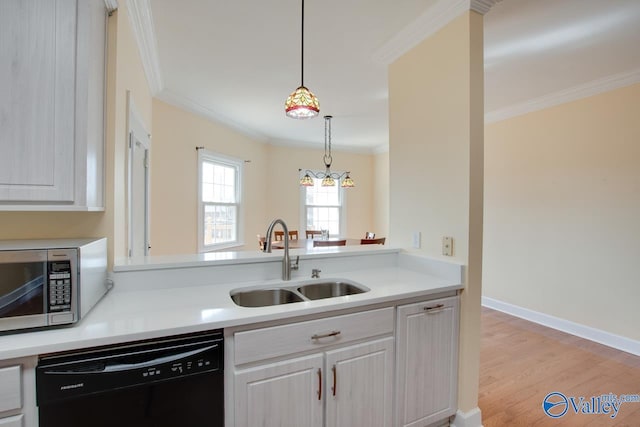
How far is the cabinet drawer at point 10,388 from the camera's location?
36.4 inches

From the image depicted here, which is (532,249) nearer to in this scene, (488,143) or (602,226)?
(602,226)

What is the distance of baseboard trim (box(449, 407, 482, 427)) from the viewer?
1.77m

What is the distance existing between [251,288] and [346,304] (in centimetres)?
62

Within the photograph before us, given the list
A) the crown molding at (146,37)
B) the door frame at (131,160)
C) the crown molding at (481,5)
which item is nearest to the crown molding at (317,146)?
the crown molding at (146,37)

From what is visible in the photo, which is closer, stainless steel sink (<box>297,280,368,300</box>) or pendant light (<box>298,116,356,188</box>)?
stainless steel sink (<box>297,280,368,300</box>)

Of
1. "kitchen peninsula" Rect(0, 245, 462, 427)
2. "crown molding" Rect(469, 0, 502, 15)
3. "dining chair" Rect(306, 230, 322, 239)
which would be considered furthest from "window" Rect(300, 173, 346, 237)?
"crown molding" Rect(469, 0, 502, 15)

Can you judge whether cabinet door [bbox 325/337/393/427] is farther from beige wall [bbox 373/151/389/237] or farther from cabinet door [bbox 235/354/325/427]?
beige wall [bbox 373/151/389/237]

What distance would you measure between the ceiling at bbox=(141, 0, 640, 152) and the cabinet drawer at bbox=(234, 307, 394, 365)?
1.94m

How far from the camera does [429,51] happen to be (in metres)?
2.08

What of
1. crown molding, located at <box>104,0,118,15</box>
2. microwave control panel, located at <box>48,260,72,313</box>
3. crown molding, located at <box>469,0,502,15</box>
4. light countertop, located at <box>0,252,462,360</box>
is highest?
crown molding, located at <box>469,0,502,15</box>

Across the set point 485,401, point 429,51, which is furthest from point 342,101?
point 485,401

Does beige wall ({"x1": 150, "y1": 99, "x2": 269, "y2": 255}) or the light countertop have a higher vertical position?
beige wall ({"x1": 150, "y1": 99, "x2": 269, "y2": 255})

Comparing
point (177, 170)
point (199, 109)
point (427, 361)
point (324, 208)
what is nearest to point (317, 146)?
point (324, 208)

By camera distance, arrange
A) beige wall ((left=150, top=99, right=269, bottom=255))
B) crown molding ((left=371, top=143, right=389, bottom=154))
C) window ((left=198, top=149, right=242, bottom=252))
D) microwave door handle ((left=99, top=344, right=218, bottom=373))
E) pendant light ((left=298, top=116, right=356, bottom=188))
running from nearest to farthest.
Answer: microwave door handle ((left=99, top=344, right=218, bottom=373)) < beige wall ((left=150, top=99, right=269, bottom=255)) < window ((left=198, top=149, right=242, bottom=252)) < pendant light ((left=298, top=116, right=356, bottom=188)) < crown molding ((left=371, top=143, right=389, bottom=154))
